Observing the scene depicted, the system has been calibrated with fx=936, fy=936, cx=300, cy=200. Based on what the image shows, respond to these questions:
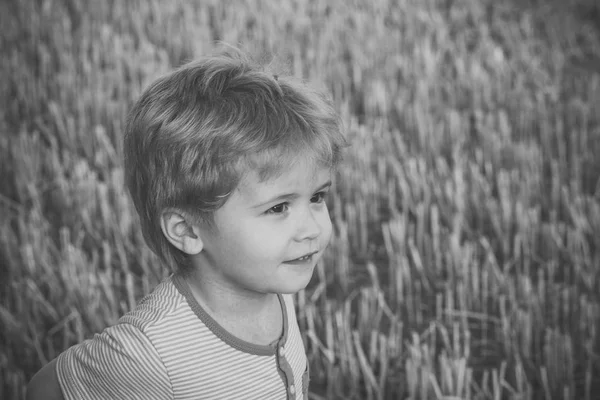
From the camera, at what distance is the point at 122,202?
3.70m

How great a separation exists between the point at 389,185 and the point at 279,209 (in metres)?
1.84

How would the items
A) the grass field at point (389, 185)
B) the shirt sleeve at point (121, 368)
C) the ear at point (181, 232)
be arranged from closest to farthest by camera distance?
the shirt sleeve at point (121, 368)
the ear at point (181, 232)
the grass field at point (389, 185)

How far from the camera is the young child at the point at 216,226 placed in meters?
1.99

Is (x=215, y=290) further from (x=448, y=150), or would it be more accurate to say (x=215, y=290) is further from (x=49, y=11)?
(x=49, y=11)

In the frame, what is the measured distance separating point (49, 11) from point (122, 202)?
2257 millimetres

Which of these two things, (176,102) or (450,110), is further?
(450,110)

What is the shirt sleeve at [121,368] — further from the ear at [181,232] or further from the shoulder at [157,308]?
the ear at [181,232]

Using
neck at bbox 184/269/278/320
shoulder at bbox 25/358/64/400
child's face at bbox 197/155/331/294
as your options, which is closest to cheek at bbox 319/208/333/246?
child's face at bbox 197/155/331/294

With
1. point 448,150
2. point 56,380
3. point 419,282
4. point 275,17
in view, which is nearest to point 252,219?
point 56,380

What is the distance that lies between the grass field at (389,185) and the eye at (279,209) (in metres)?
0.87

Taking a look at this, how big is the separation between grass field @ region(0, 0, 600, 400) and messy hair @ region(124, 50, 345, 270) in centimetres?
70

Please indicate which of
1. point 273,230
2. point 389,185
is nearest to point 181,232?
point 273,230

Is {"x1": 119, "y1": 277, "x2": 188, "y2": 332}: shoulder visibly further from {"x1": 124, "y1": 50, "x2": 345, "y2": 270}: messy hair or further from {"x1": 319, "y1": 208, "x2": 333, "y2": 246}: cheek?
{"x1": 319, "y1": 208, "x2": 333, "y2": 246}: cheek

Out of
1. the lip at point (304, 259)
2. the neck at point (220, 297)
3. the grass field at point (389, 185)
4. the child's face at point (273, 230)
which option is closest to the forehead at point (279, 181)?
the child's face at point (273, 230)
